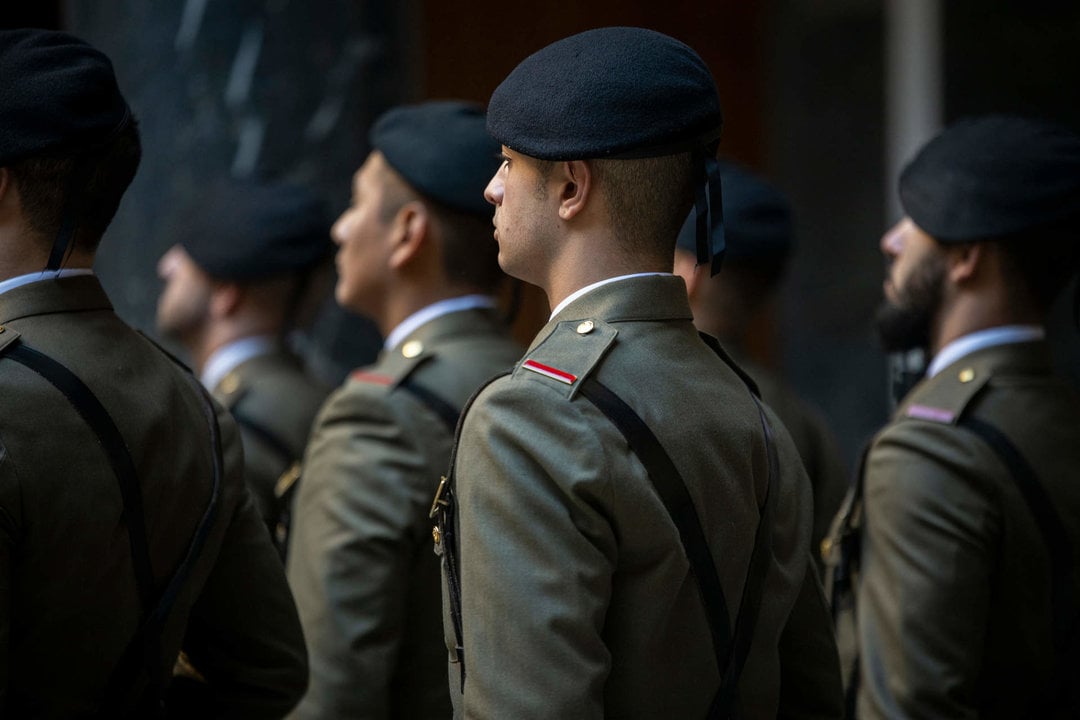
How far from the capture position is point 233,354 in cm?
454

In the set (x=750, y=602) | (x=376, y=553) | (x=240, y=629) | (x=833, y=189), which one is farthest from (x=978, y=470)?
(x=833, y=189)

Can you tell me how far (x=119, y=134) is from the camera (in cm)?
227

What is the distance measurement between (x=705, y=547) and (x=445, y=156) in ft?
5.52

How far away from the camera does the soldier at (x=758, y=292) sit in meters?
4.13

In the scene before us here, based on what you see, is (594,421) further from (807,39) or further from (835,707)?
(807,39)

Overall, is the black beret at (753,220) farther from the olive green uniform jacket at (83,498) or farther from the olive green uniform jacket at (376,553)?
the olive green uniform jacket at (83,498)

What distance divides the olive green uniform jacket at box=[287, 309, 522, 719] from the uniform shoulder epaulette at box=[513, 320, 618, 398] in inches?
44.2

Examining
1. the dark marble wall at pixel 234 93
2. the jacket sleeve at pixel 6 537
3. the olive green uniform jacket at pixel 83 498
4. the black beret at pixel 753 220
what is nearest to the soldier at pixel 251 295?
the dark marble wall at pixel 234 93

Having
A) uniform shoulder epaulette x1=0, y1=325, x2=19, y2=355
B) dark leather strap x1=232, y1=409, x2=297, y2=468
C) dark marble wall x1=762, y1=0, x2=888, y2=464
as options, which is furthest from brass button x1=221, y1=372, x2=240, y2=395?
dark marble wall x1=762, y1=0, x2=888, y2=464

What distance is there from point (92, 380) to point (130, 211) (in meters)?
3.22

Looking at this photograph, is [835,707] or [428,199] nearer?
[835,707]

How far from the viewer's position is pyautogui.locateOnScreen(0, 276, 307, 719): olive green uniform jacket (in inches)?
81.7

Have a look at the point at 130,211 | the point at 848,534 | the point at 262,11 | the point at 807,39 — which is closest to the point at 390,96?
the point at 262,11

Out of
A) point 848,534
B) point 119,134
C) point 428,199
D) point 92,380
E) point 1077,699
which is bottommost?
point 1077,699
